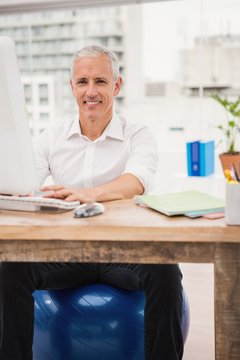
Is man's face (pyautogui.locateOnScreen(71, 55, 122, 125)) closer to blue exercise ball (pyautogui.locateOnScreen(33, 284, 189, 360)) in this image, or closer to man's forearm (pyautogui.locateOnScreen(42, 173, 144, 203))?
man's forearm (pyautogui.locateOnScreen(42, 173, 144, 203))

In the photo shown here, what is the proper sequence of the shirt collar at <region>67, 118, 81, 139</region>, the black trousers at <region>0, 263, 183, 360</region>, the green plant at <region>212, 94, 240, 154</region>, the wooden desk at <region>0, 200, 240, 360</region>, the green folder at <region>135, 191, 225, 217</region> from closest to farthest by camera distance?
the wooden desk at <region>0, 200, 240, 360</region> < the green folder at <region>135, 191, 225, 217</region> < the black trousers at <region>0, 263, 183, 360</region> < the shirt collar at <region>67, 118, 81, 139</region> < the green plant at <region>212, 94, 240, 154</region>

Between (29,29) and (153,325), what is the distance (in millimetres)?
4574

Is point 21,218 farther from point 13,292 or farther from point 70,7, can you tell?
point 70,7

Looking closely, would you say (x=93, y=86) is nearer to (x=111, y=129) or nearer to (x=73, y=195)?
(x=111, y=129)

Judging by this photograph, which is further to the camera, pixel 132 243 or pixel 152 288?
pixel 152 288

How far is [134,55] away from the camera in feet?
17.9

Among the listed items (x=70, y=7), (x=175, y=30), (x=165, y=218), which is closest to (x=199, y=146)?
(x=175, y=30)

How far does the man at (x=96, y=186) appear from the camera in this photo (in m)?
1.57

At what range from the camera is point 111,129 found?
220 cm

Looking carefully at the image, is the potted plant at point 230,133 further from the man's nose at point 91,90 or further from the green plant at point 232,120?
the man's nose at point 91,90

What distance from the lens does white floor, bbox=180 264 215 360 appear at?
2500 millimetres

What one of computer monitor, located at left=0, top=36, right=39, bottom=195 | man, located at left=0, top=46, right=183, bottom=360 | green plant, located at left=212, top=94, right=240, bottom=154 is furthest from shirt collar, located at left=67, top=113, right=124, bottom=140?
green plant, located at left=212, top=94, right=240, bottom=154

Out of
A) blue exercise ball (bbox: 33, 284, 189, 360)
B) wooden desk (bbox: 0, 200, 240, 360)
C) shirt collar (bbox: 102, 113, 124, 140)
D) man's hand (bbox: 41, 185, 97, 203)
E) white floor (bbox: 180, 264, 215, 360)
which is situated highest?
shirt collar (bbox: 102, 113, 124, 140)

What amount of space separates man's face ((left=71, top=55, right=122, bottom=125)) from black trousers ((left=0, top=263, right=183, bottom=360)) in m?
0.67
